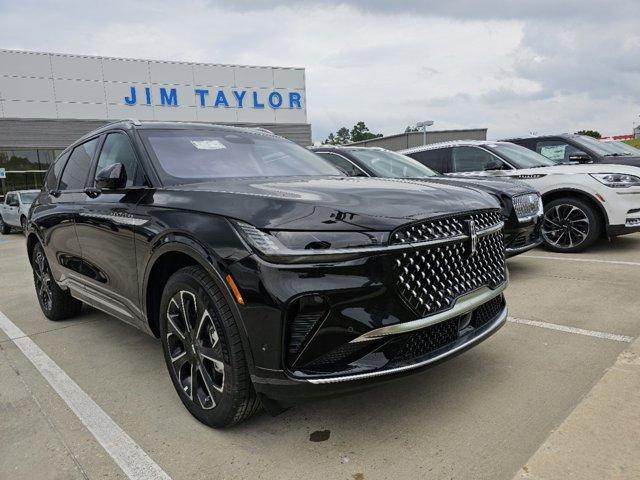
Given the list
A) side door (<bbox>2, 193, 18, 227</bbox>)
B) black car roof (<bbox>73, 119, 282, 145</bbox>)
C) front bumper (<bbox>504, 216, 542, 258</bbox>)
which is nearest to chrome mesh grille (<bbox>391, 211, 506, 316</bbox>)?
black car roof (<bbox>73, 119, 282, 145</bbox>)

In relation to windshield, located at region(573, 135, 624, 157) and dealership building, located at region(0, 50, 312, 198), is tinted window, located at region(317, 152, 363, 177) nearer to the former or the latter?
windshield, located at region(573, 135, 624, 157)

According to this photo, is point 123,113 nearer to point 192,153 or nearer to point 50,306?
point 50,306

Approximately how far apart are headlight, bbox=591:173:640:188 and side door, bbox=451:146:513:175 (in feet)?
3.89

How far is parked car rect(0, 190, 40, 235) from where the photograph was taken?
14.3 m

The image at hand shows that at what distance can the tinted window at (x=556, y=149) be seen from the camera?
8875mm

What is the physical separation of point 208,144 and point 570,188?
526 centimetres

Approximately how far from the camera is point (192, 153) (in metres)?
3.31

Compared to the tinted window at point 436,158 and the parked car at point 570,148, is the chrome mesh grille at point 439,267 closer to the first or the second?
the tinted window at point 436,158

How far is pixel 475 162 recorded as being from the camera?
7477 mm

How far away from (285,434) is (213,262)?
3.23 feet

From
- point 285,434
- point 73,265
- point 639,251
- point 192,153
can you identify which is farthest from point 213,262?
point 639,251

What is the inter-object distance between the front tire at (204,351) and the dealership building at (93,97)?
854 inches

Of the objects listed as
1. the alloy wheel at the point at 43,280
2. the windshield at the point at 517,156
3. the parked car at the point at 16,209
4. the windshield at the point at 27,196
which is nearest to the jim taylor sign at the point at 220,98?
the parked car at the point at 16,209

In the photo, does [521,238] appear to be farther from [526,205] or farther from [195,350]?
[195,350]
